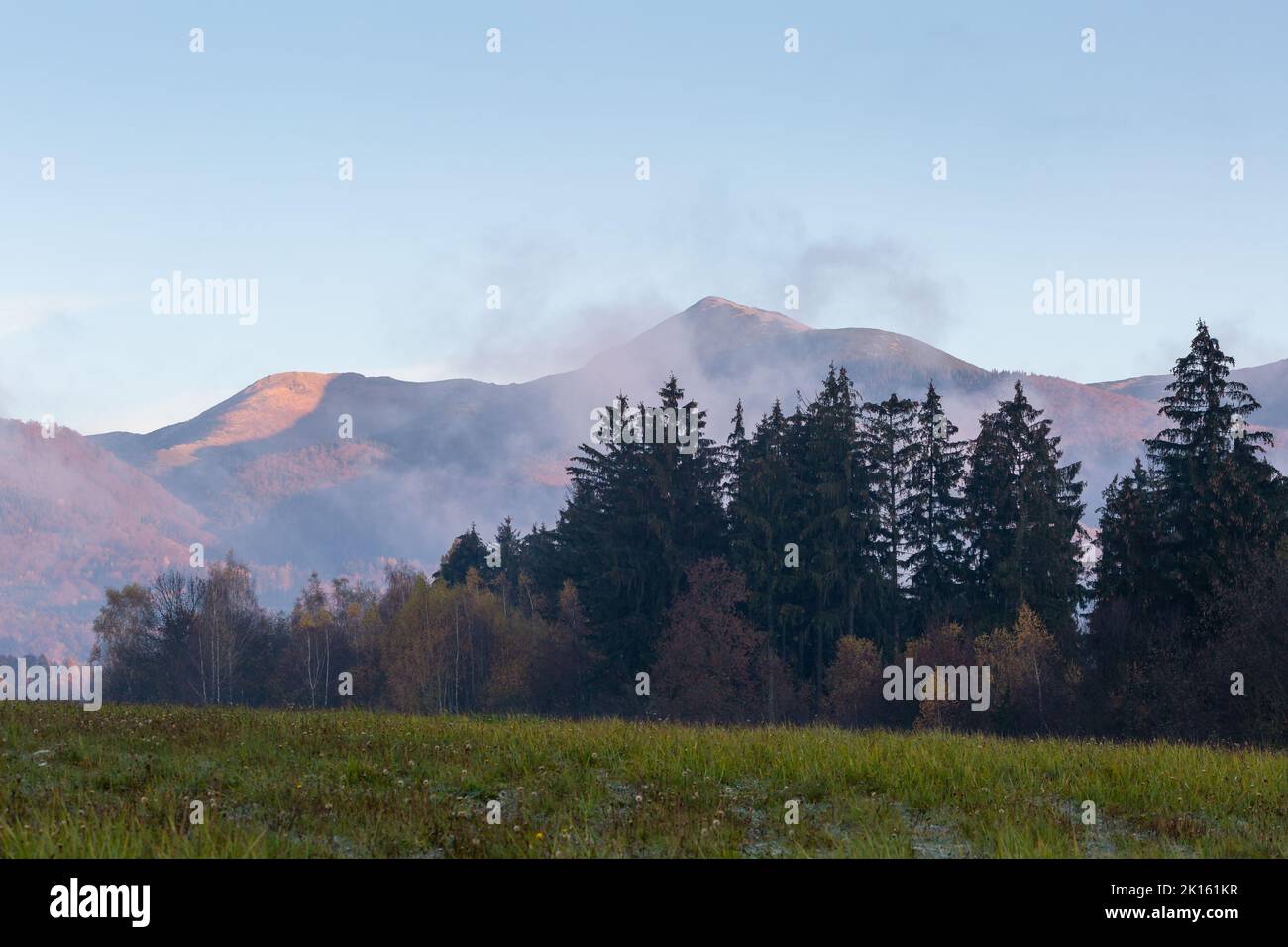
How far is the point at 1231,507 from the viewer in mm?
50406

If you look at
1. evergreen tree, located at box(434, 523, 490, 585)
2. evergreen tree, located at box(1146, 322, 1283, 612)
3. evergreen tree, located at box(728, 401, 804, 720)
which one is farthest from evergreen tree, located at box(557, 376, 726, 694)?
evergreen tree, located at box(434, 523, 490, 585)

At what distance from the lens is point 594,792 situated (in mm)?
11945

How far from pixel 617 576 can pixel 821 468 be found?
15517mm

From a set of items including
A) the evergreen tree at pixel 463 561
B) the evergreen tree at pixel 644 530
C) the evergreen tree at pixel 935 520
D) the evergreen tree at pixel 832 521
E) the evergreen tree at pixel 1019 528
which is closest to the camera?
the evergreen tree at pixel 1019 528

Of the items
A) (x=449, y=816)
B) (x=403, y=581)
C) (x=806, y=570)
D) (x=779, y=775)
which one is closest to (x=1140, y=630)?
(x=806, y=570)

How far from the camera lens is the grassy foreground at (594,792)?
967 cm

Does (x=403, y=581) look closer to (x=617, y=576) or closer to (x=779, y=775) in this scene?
(x=617, y=576)

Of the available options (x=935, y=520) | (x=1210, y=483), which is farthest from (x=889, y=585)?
(x=1210, y=483)

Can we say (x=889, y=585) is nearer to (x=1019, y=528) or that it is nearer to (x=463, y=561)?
(x=1019, y=528)

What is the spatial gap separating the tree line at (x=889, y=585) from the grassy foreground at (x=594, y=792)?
37.6 m

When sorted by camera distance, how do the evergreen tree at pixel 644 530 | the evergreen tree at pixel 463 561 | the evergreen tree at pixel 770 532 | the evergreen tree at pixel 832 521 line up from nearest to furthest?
the evergreen tree at pixel 832 521 → the evergreen tree at pixel 770 532 → the evergreen tree at pixel 644 530 → the evergreen tree at pixel 463 561

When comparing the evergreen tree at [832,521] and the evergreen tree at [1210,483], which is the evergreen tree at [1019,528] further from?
the evergreen tree at [1210,483]

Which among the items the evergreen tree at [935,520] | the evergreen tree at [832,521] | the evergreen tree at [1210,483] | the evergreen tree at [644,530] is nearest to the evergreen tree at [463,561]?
the evergreen tree at [644,530]

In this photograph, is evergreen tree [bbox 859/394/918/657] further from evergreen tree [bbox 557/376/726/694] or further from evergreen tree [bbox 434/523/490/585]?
evergreen tree [bbox 434/523/490/585]
